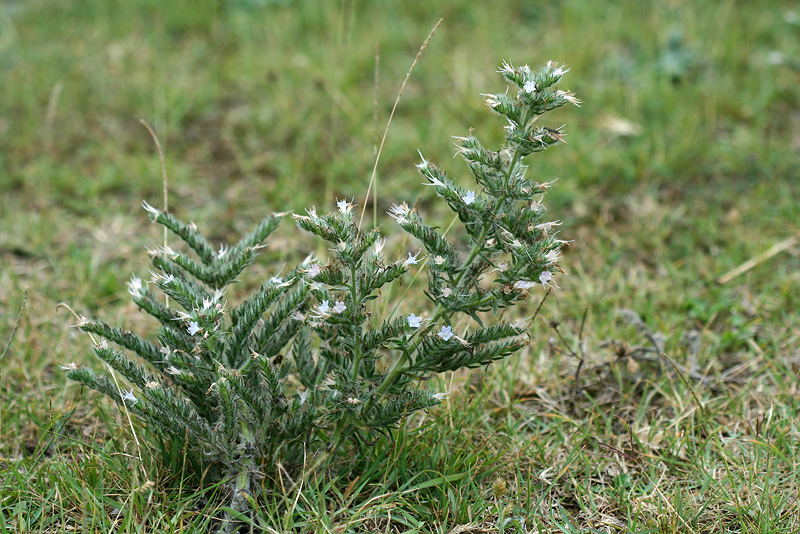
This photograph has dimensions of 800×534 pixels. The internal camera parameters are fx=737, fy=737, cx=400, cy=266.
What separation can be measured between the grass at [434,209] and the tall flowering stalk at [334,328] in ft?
0.61

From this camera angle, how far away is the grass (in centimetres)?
214

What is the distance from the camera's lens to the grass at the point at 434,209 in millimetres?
2139

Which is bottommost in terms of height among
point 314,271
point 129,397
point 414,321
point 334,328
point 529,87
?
point 129,397

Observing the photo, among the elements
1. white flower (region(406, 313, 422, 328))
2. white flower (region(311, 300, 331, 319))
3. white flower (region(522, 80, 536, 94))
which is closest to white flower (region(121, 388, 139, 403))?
white flower (region(311, 300, 331, 319))

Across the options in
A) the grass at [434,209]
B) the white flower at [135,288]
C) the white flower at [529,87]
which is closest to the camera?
the white flower at [529,87]

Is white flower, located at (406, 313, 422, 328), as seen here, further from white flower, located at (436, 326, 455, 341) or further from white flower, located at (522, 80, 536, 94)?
white flower, located at (522, 80, 536, 94)

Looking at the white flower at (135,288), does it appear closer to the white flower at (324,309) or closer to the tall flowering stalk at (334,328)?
the tall flowering stalk at (334,328)

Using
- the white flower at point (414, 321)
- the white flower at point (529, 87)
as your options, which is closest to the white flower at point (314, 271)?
the white flower at point (414, 321)

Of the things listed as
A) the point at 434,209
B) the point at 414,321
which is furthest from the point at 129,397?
the point at 434,209

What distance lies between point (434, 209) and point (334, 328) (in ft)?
6.63

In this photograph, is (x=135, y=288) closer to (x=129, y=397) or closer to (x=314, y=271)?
(x=129, y=397)

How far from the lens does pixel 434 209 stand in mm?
3953

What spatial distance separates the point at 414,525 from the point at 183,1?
465cm

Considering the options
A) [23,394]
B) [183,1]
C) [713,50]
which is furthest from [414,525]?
[183,1]
